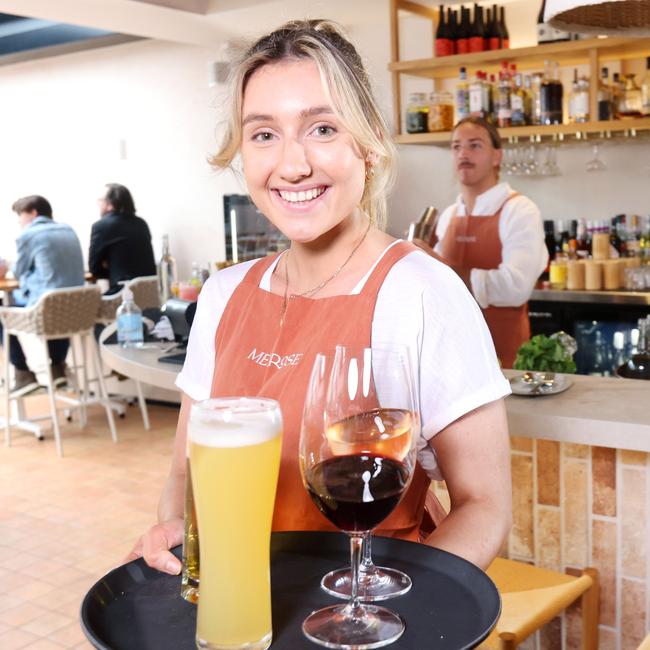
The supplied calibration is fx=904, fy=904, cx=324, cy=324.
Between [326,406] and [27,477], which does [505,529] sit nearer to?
[326,406]

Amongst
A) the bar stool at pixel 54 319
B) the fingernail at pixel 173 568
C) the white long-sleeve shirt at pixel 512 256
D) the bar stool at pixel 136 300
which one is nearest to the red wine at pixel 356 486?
the fingernail at pixel 173 568

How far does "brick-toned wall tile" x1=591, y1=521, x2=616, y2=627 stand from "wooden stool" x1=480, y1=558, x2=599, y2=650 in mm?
54

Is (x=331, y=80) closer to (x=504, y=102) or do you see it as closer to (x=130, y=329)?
(x=130, y=329)

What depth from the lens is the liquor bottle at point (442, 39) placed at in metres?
5.33

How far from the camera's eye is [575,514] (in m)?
2.21

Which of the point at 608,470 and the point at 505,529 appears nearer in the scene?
the point at 505,529

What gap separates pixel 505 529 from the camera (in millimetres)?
1144

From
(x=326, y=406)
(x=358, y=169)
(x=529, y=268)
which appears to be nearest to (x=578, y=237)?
(x=529, y=268)

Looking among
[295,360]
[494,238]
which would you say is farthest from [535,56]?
[295,360]

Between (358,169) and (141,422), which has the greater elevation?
(358,169)

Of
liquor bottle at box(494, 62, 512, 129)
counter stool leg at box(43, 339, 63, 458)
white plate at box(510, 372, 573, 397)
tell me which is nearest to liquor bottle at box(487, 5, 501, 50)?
liquor bottle at box(494, 62, 512, 129)

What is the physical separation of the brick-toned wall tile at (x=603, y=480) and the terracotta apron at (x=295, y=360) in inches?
39.8

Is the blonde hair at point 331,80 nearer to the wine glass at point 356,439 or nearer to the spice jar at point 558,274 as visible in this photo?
the wine glass at point 356,439

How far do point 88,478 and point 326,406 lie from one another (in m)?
4.58
